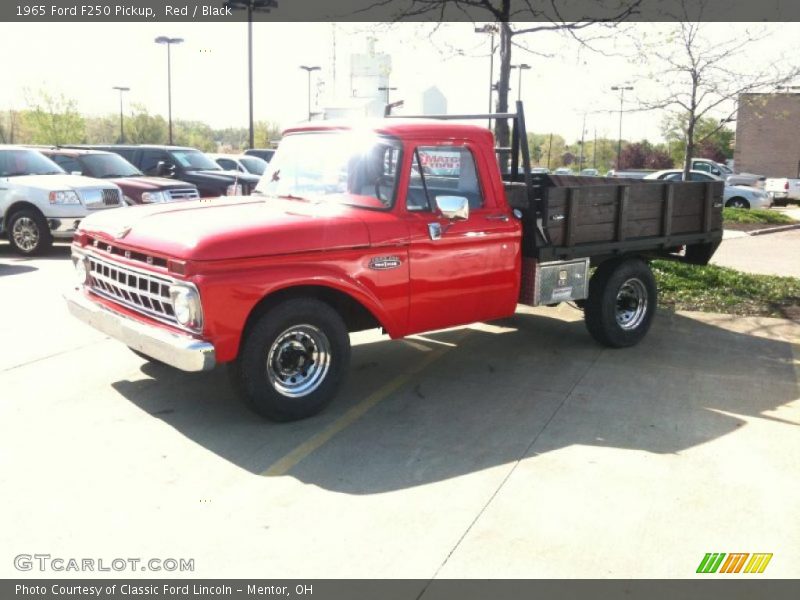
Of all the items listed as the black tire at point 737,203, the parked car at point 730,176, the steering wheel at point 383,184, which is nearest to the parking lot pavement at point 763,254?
the black tire at point 737,203

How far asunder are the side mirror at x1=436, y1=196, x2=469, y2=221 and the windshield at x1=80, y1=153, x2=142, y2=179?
11.2m

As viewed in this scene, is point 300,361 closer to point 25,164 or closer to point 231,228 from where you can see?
point 231,228

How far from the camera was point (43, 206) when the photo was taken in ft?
41.3

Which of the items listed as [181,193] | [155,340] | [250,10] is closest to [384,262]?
[155,340]

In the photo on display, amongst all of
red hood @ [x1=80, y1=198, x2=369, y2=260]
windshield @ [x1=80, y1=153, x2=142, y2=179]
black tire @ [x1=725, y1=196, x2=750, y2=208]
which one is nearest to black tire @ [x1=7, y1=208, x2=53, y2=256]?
windshield @ [x1=80, y1=153, x2=142, y2=179]

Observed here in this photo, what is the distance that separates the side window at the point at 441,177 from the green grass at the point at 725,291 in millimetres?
4219

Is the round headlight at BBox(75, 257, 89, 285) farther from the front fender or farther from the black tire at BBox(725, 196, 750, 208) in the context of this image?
the black tire at BBox(725, 196, 750, 208)

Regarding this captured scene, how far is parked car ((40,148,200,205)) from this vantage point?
13.8 meters

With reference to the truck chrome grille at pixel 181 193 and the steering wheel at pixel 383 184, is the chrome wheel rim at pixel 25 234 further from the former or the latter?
the steering wheel at pixel 383 184

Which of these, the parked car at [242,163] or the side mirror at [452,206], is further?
the parked car at [242,163]

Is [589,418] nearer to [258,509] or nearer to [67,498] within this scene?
[258,509]

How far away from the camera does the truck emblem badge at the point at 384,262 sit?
5391 mm

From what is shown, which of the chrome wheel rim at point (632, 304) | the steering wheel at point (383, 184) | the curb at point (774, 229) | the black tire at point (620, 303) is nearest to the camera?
the steering wheel at point (383, 184)

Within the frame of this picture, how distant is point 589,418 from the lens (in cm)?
545
